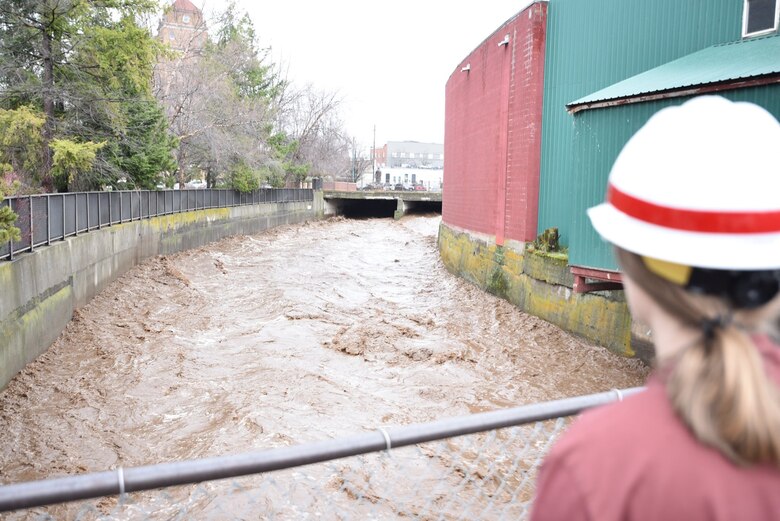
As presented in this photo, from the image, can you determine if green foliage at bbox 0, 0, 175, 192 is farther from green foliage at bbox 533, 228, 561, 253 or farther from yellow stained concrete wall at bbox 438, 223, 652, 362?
green foliage at bbox 533, 228, 561, 253

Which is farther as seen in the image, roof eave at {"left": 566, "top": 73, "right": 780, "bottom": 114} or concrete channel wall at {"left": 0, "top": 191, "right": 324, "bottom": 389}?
concrete channel wall at {"left": 0, "top": 191, "right": 324, "bottom": 389}

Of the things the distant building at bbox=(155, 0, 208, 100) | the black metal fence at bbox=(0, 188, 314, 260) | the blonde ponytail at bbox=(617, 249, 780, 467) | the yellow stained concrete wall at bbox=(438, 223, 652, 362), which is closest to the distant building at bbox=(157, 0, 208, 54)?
the distant building at bbox=(155, 0, 208, 100)

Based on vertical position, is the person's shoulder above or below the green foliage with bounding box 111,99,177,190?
below

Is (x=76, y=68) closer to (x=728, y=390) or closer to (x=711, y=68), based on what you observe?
(x=711, y=68)

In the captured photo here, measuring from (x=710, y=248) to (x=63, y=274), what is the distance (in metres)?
14.9

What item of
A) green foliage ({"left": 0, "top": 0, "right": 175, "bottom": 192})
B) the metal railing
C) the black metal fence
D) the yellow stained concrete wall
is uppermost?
green foliage ({"left": 0, "top": 0, "right": 175, "bottom": 192})

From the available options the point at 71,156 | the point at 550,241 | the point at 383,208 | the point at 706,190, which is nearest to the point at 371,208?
the point at 383,208

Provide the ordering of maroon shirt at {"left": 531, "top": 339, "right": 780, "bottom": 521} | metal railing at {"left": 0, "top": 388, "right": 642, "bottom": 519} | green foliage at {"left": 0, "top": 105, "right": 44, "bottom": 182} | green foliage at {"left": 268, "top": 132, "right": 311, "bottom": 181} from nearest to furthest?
maroon shirt at {"left": 531, "top": 339, "right": 780, "bottom": 521} < metal railing at {"left": 0, "top": 388, "right": 642, "bottom": 519} < green foliage at {"left": 0, "top": 105, "right": 44, "bottom": 182} < green foliage at {"left": 268, "top": 132, "right": 311, "bottom": 181}

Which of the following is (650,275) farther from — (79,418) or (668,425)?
(79,418)

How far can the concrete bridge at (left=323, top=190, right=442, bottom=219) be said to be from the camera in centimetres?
5200

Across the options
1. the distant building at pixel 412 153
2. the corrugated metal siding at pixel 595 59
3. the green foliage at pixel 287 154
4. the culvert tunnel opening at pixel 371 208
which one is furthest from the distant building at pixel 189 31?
the distant building at pixel 412 153

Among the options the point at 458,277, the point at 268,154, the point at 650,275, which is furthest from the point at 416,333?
the point at 268,154

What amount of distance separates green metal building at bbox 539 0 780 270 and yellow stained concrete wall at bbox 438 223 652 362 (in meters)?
1.10

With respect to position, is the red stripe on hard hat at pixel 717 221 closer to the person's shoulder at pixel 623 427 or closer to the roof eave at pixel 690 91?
the person's shoulder at pixel 623 427
